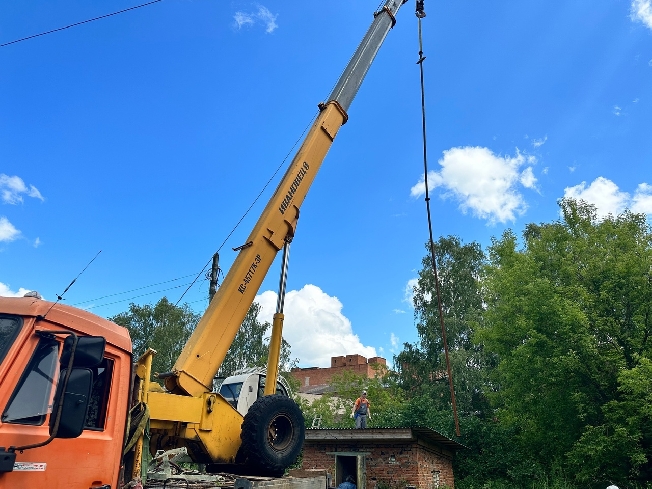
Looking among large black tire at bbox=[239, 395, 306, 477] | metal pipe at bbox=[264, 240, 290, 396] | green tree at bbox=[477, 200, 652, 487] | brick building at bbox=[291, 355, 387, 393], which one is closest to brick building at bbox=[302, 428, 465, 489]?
green tree at bbox=[477, 200, 652, 487]

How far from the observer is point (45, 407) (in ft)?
9.79

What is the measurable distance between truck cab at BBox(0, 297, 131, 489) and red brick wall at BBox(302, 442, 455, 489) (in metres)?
12.1

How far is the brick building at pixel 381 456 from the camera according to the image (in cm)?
1420

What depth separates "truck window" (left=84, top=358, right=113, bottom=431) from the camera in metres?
3.49

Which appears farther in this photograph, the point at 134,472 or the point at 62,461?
the point at 134,472

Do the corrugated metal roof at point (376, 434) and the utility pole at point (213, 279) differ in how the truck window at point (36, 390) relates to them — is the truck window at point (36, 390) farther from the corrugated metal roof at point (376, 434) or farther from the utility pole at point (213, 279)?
the corrugated metal roof at point (376, 434)

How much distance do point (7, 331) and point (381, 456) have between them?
44.8ft

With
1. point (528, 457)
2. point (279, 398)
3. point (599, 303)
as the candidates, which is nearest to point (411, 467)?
point (528, 457)

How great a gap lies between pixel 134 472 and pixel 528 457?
18.1 metres

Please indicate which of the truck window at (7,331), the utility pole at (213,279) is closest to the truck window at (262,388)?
the truck window at (7,331)

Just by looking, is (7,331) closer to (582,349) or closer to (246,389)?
(246,389)

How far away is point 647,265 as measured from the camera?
54.0ft

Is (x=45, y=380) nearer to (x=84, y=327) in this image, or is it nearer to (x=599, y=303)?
(x=84, y=327)

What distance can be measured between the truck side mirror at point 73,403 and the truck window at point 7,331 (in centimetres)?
37
